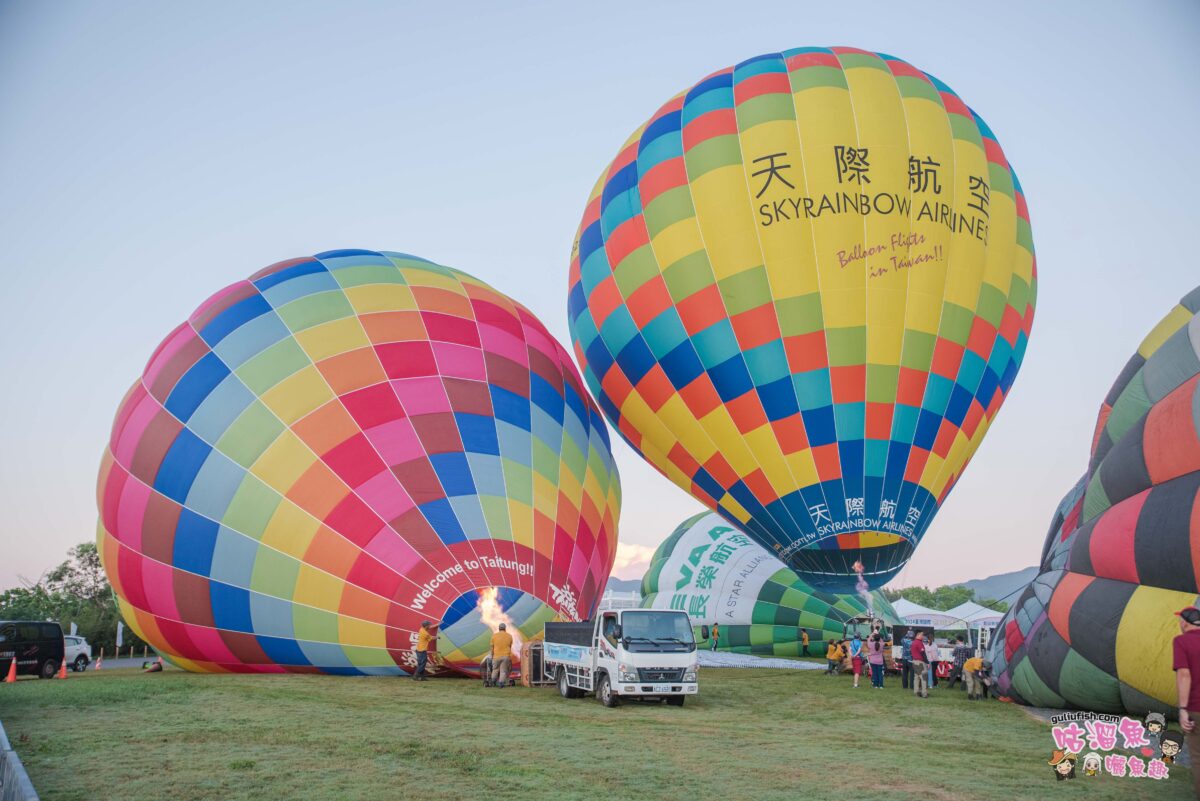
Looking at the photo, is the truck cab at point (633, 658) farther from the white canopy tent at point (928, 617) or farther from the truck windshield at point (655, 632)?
the white canopy tent at point (928, 617)

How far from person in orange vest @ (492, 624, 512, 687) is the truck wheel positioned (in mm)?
1129

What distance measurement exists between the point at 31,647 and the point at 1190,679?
17.4m

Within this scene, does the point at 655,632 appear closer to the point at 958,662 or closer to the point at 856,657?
the point at 856,657

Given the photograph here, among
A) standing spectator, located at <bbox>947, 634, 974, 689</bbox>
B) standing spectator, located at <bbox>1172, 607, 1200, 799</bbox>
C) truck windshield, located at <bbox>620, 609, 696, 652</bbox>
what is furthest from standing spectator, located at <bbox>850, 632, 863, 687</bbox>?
standing spectator, located at <bbox>1172, 607, 1200, 799</bbox>

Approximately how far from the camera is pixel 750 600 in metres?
22.6

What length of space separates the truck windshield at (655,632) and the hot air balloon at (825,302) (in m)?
2.71

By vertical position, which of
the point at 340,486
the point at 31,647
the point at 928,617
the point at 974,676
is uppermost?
the point at 340,486

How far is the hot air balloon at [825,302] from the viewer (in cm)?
1257

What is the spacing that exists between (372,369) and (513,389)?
1.80 meters

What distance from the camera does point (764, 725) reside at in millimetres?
8977

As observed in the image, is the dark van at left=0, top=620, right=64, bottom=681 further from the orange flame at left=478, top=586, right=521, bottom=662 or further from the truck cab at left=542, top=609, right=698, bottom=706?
the truck cab at left=542, top=609, right=698, bottom=706

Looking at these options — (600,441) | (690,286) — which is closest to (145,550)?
(600,441)

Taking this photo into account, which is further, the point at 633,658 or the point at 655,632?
the point at 655,632

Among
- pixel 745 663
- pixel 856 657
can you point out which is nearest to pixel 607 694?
pixel 856 657
